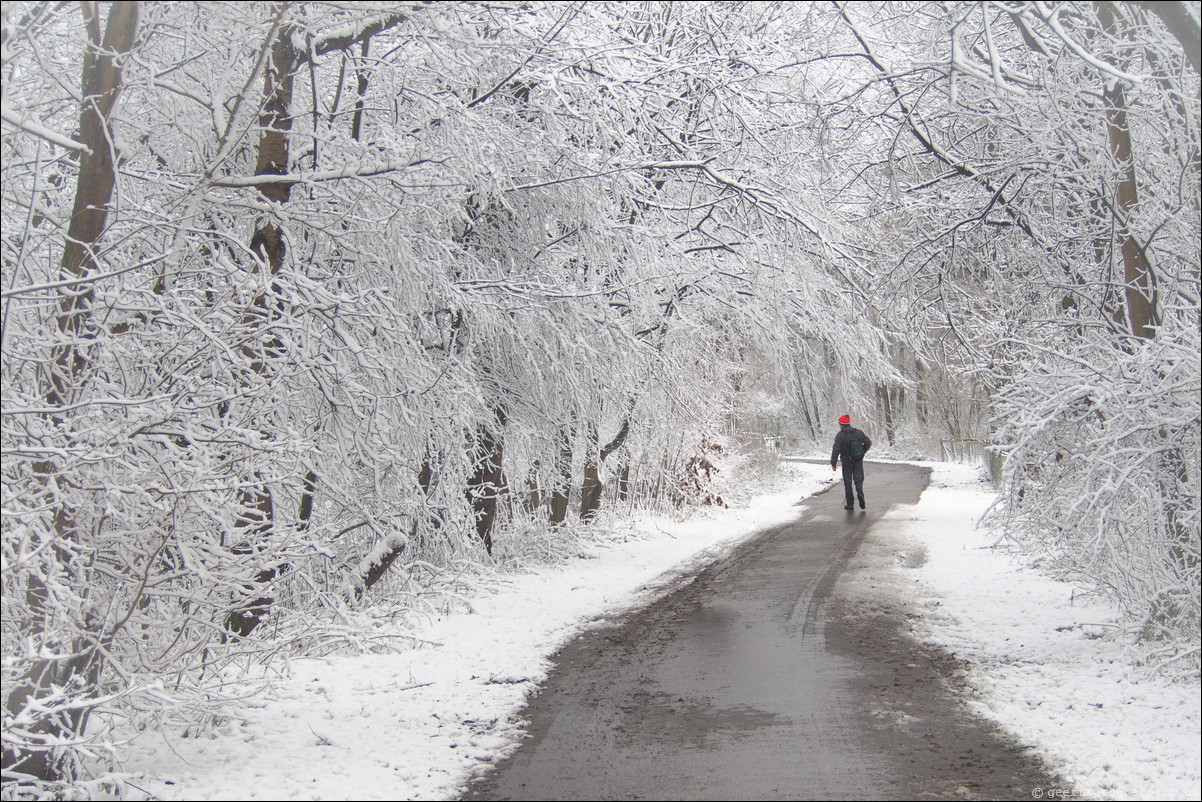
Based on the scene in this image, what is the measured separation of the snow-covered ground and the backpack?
24.9 ft

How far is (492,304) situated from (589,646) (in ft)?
9.74

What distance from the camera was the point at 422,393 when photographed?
6820 millimetres

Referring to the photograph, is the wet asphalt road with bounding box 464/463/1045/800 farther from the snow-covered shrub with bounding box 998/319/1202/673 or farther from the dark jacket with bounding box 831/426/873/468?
the dark jacket with bounding box 831/426/873/468

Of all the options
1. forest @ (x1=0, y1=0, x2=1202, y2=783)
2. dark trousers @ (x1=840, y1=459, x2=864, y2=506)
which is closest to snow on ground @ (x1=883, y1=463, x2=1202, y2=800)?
forest @ (x1=0, y1=0, x2=1202, y2=783)

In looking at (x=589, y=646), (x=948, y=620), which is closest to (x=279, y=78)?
(x=589, y=646)

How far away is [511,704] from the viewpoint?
624 centimetres

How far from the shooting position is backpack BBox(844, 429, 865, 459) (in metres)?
18.4

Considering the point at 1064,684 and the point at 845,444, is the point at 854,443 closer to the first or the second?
the point at 845,444

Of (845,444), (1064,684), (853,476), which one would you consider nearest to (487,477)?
(1064,684)

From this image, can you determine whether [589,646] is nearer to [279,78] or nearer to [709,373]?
[279,78]

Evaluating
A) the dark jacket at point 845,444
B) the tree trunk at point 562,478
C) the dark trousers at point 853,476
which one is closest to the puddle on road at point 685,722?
the tree trunk at point 562,478

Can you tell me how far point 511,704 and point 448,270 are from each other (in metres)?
3.53

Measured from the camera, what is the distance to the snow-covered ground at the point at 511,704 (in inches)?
187

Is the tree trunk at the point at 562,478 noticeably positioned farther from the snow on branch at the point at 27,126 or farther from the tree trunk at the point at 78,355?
the snow on branch at the point at 27,126
